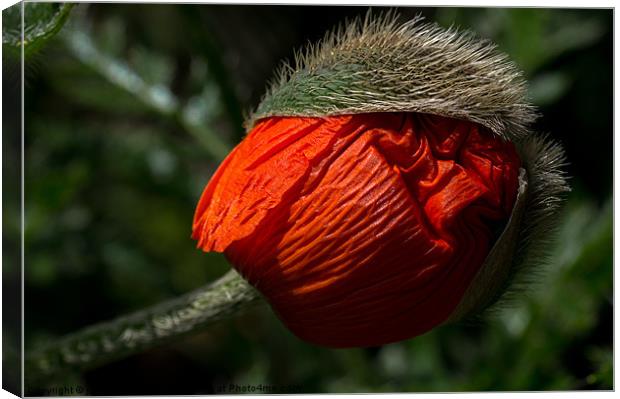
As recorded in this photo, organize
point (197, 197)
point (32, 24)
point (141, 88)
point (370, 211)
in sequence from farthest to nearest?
point (197, 197), point (141, 88), point (32, 24), point (370, 211)

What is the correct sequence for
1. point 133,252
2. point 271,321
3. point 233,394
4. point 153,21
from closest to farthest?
point 233,394, point 271,321, point 133,252, point 153,21

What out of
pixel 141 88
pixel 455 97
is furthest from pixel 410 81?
pixel 141 88

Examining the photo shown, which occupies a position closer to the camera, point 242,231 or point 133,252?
point 242,231

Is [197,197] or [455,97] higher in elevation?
[197,197]

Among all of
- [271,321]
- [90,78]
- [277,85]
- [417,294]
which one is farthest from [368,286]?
[90,78]

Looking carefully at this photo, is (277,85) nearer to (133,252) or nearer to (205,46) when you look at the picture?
(205,46)

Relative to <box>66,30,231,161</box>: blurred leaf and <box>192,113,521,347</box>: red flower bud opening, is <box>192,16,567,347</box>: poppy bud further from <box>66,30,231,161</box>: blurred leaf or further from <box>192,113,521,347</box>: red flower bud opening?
<box>66,30,231,161</box>: blurred leaf

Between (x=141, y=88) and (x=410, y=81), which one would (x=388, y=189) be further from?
(x=141, y=88)
